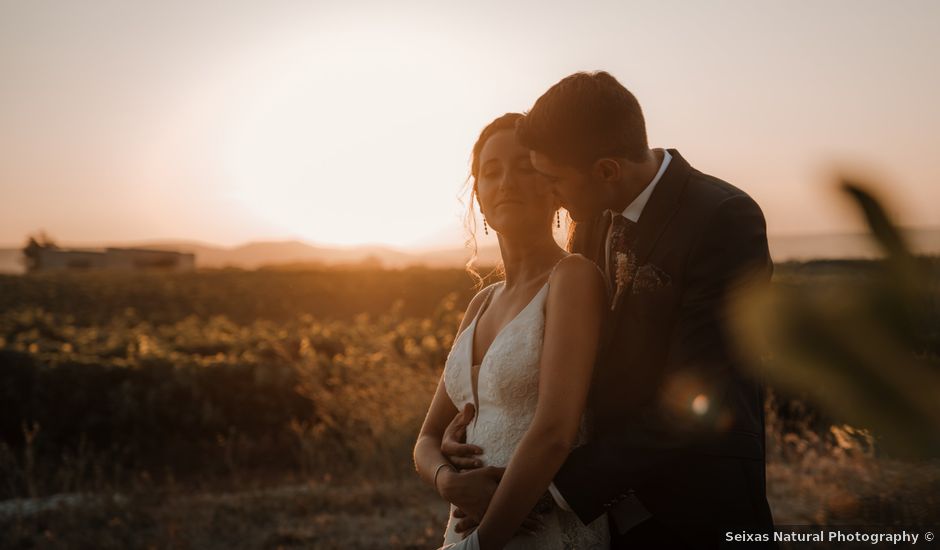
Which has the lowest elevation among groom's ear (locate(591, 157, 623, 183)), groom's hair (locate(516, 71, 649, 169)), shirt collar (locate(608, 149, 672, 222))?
shirt collar (locate(608, 149, 672, 222))

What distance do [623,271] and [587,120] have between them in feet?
1.54

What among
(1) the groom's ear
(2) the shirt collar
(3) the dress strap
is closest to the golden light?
(2) the shirt collar

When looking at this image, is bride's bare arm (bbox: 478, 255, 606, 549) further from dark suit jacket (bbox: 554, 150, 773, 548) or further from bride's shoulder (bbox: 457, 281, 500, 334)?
bride's shoulder (bbox: 457, 281, 500, 334)

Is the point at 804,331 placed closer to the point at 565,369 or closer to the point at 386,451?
the point at 565,369

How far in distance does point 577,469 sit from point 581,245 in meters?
0.89

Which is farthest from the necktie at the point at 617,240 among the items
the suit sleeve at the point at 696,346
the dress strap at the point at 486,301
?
the dress strap at the point at 486,301

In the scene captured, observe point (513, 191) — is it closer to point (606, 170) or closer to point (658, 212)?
point (606, 170)

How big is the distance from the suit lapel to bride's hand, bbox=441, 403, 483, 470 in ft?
2.19

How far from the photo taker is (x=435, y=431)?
9.52ft

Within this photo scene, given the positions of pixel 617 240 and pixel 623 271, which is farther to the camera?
pixel 617 240

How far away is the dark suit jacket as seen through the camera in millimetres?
2139

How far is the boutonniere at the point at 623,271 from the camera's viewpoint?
2320 millimetres

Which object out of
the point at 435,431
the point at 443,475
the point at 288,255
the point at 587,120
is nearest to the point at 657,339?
the point at 587,120

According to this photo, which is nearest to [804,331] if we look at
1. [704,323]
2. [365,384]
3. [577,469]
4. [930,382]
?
[930,382]
